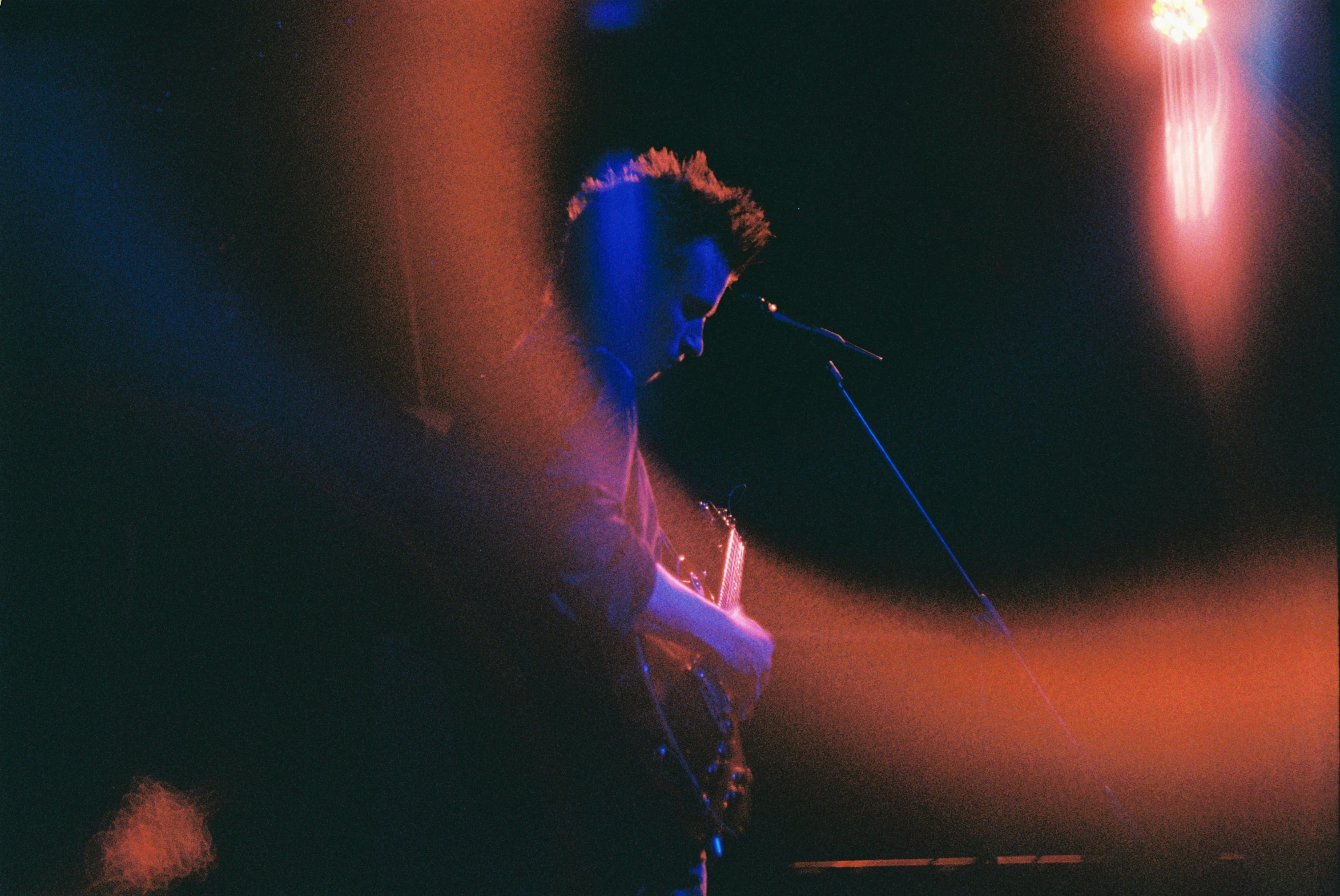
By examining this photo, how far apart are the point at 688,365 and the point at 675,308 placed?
1.44 m

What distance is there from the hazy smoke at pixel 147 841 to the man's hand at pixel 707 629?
0.71 meters

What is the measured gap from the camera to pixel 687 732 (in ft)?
4.10

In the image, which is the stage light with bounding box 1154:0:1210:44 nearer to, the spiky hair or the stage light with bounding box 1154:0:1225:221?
the stage light with bounding box 1154:0:1225:221

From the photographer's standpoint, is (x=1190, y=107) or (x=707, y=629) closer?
(x=707, y=629)

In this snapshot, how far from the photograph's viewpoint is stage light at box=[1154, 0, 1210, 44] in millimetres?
2557

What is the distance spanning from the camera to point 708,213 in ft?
4.60

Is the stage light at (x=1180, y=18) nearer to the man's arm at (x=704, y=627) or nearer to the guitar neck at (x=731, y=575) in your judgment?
the guitar neck at (x=731, y=575)

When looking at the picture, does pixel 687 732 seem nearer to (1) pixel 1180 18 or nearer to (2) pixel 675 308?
(2) pixel 675 308

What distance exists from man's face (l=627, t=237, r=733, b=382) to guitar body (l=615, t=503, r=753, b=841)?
0.47 meters

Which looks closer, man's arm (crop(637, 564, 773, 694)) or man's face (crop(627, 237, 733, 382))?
man's arm (crop(637, 564, 773, 694))

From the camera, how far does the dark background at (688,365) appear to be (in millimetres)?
1122

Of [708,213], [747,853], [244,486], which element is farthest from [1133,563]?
[244,486]

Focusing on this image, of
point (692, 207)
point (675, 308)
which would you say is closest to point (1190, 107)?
point (692, 207)

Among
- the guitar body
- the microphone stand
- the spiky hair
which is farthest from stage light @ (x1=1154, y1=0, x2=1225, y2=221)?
the guitar body
